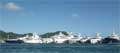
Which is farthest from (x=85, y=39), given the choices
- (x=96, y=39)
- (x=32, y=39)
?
(x=32, y=39)

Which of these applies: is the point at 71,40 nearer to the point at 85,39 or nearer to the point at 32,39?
the point at 85,39

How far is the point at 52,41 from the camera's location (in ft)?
304

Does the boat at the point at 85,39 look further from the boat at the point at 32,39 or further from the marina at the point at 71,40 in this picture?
the boat at the point at 32,39

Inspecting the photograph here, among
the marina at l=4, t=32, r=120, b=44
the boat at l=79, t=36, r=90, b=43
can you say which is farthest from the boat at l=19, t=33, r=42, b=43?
the boat at l=79, t=36, r=90, b=43

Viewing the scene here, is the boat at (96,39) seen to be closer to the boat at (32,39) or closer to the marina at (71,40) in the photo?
the marina at (71,40)

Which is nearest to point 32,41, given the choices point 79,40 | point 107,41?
point 79,40

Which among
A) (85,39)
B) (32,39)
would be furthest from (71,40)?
(32,39)

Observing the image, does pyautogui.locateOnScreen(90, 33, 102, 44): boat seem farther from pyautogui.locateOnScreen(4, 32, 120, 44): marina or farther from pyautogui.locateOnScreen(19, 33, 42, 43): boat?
pyautogui.locateOnScreen(19, 33, 42, 43): boat

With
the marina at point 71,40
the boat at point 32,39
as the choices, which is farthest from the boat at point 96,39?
the boat at point 32,39

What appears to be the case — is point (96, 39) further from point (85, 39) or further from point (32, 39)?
point (32, 39)

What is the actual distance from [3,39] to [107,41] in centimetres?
2478

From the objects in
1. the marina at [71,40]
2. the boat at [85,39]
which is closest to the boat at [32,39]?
the marina at [71,40]

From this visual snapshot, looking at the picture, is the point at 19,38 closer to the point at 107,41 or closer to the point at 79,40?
the point at 79,40

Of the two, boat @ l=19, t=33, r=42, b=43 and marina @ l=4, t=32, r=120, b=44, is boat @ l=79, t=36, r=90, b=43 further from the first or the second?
boat @ l=19, t=33, r=42, b=43
